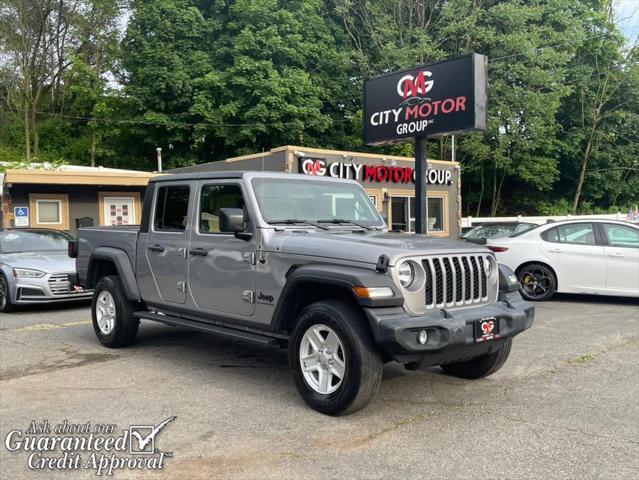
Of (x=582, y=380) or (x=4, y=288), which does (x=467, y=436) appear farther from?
(x=4, y=288)

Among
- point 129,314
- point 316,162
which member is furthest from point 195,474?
point 316,162

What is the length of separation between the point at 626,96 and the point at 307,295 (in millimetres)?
32226

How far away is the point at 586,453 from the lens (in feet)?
12.7

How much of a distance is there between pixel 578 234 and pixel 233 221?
25.4ft

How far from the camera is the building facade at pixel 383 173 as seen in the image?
16073 millimetres

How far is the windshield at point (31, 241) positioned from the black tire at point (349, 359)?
25.4 feet

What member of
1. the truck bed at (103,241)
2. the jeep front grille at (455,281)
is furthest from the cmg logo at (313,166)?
the jeep front grille at (455,281)

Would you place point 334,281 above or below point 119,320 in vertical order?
above

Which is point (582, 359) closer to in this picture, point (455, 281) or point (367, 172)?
point (455, 281)

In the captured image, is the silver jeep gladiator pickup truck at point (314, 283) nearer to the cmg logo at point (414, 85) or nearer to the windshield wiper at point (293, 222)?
the windshield wiper at point (293, 222)

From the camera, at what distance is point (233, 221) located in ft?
16.9

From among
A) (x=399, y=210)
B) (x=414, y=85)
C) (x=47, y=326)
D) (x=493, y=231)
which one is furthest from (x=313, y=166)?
(x=47, y=326)

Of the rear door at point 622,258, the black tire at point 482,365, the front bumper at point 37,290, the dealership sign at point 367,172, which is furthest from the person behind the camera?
the dealership sign at point 367,172

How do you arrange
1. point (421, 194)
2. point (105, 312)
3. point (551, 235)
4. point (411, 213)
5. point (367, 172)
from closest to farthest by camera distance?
1. point (105, 312)
2. point (551, 235)
3. point (421, 194)
4. point (367, 172)
5. point (411, 213)
